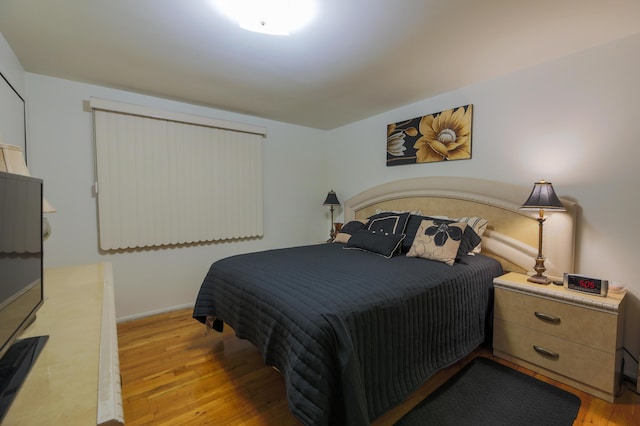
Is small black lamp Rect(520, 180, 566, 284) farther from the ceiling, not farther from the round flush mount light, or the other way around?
the round flush mount light

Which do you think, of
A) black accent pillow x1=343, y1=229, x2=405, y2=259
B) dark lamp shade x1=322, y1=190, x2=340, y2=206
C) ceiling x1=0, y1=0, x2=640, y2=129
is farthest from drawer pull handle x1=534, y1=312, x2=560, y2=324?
dark lamp shade x1=322, y1=190, x2=340, y2=206

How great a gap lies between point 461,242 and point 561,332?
2.68 feet

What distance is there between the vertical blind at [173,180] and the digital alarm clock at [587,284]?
3.00 metres

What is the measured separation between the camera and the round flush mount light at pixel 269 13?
1.50 meters

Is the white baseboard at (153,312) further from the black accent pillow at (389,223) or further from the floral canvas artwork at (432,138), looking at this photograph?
the floral canvas artwork at (432,138)

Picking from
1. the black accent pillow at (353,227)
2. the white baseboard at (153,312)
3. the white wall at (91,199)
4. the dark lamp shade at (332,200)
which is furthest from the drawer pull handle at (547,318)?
the white baseboard at (153,312)

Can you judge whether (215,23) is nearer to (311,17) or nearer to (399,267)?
(311,17)

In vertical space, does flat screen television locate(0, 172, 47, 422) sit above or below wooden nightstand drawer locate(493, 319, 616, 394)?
above

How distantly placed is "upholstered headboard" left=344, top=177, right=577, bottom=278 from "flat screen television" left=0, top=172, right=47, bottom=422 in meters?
2.91

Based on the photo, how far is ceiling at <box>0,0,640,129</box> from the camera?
5.12ft

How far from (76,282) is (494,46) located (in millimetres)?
3024

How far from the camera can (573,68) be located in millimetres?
2068

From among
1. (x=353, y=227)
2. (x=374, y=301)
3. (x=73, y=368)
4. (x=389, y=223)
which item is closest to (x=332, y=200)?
(x=353, y=227)

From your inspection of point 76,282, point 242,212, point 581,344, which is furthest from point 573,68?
point 76,282
